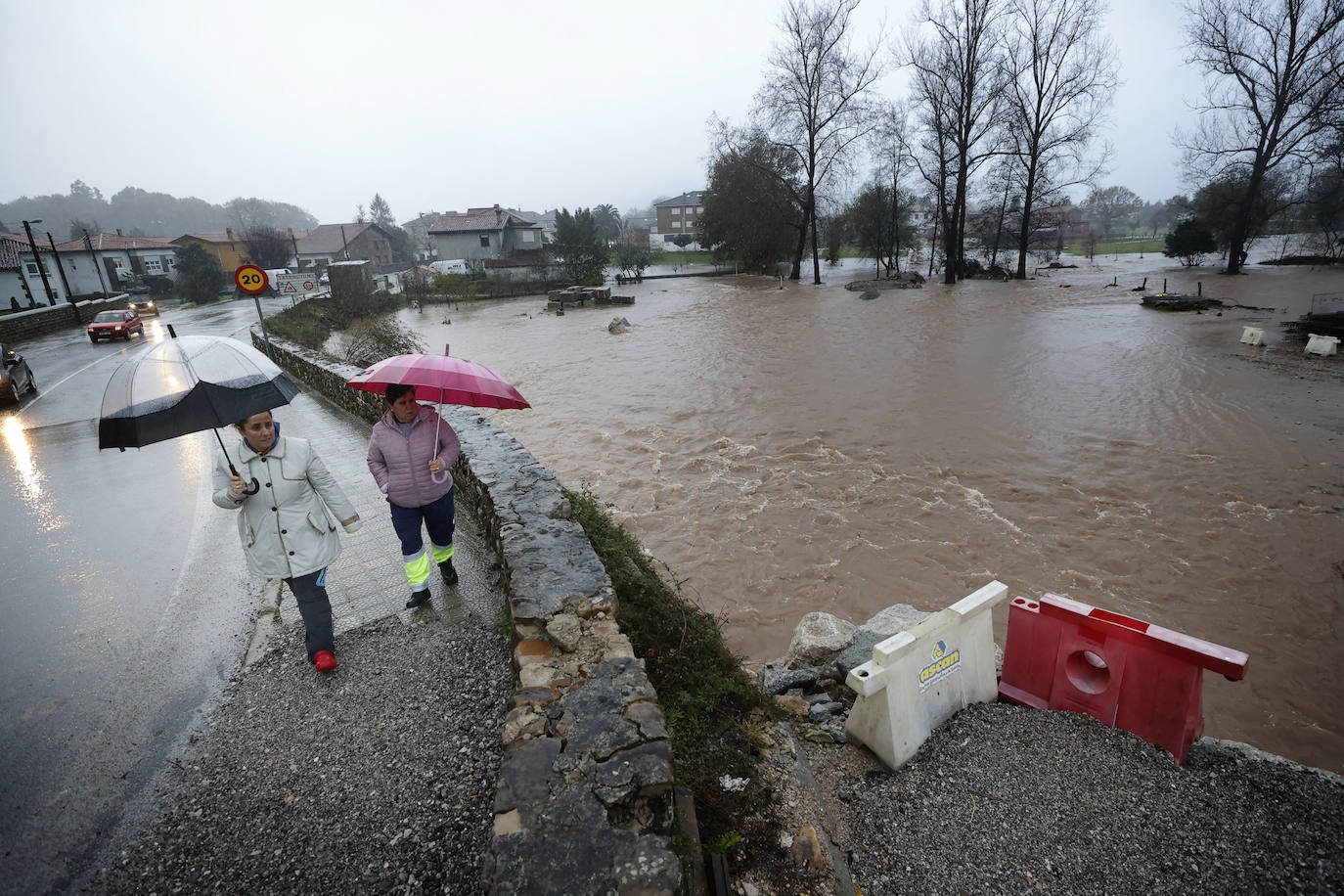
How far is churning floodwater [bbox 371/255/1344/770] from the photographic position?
6191 millimetres

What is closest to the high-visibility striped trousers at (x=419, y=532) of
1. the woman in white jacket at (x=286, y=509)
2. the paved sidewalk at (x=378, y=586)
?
the paved sidewalk at (x=378, y=586)

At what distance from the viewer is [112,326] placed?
2188 cm

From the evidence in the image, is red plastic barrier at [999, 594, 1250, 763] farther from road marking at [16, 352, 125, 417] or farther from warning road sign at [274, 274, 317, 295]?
warning road sign at [274, 274, 317, 295]

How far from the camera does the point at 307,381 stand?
13180 mm

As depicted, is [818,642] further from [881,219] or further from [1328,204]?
[881,219]

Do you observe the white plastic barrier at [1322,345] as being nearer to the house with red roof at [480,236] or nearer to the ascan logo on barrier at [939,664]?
the ascan logo on barrier at [939,664]

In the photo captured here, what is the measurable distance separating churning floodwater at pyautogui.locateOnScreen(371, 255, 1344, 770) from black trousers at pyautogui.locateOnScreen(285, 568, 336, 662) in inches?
137

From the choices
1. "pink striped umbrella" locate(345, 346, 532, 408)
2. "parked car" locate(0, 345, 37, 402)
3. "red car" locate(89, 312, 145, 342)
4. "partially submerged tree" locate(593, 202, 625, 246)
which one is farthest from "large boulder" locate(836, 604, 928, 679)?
"partially submerged tree" locate(593, 202, 625, 246)

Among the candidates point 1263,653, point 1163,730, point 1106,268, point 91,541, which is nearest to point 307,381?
point 91,541

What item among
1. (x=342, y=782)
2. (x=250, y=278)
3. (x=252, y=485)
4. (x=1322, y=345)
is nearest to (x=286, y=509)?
(x=252, y=485)

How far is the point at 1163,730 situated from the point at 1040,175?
1632 inches

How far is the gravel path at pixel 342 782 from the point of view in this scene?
102 inches

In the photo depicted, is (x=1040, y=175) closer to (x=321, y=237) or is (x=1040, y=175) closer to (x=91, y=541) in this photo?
(x=91, y=541)

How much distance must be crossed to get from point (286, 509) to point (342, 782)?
161 cm
